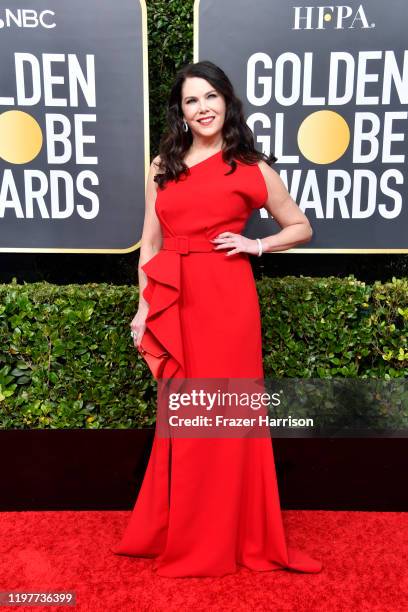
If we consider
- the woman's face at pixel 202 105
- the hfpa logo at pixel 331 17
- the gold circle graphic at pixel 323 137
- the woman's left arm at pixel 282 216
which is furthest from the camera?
the gold circle graphic at pixel 323 137

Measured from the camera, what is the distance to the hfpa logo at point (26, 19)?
285cm

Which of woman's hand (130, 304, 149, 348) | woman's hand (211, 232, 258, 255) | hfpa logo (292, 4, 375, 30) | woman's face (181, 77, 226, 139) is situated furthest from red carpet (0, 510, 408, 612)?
hfpa logo (292, 4, 375, 30)

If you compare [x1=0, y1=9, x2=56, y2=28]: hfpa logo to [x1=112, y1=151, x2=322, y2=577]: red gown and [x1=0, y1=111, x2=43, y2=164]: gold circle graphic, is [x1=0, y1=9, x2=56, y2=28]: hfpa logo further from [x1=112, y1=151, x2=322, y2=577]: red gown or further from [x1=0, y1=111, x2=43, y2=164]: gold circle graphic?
[x1=112, y1=151, x2=322, y2=577]: red gown

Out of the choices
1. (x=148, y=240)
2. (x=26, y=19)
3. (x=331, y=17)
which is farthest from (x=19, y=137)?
(x=331, y=17)

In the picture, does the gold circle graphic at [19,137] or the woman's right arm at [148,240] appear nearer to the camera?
the woman's right arm at [148,240]

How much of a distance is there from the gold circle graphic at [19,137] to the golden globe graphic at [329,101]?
989 millimetres

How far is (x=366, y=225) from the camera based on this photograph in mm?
3045

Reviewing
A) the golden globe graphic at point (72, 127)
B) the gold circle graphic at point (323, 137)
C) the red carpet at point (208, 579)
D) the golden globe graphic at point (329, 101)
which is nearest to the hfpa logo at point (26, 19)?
the golden globe graphic at point (72, 127)

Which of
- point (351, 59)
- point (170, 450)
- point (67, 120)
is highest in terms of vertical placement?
point (351, 59)

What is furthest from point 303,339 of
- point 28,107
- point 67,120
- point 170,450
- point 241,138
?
point 28,107

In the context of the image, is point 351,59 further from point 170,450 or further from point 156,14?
point 170,450

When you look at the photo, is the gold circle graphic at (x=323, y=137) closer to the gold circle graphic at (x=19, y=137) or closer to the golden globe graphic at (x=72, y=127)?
the golden globe graphic at (x=72, y=127)

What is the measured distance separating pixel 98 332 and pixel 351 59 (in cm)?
202

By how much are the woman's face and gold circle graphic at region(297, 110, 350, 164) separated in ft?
3.02
